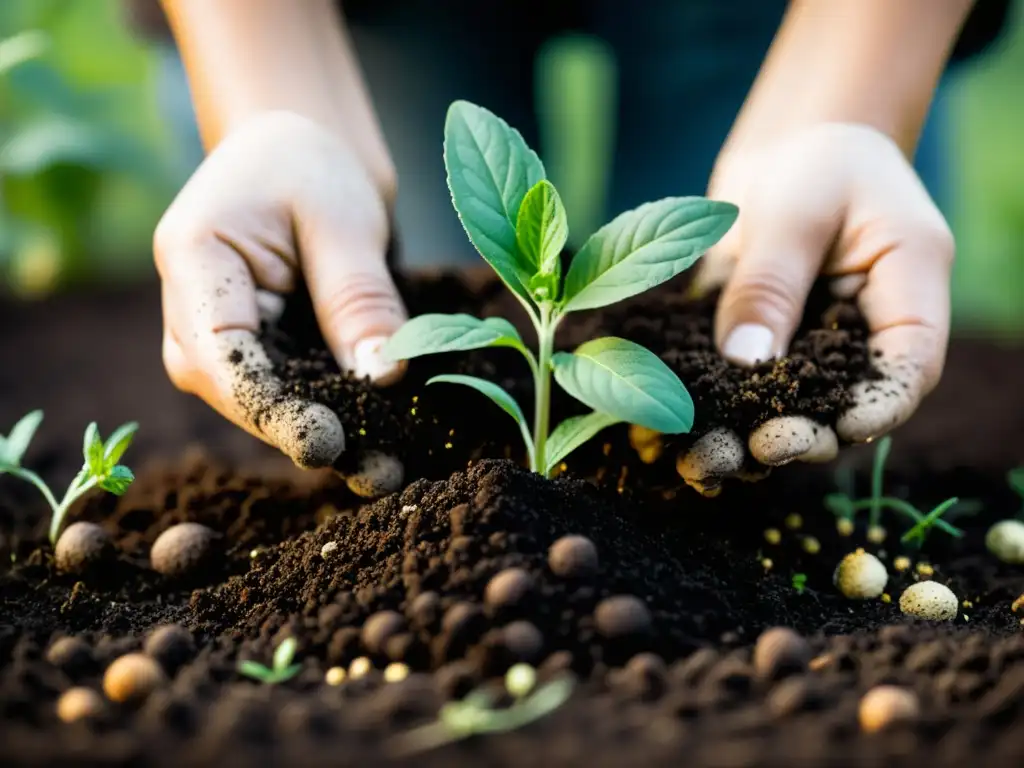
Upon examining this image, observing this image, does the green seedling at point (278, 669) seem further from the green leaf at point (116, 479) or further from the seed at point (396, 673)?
the green leaf at point (116, 479)

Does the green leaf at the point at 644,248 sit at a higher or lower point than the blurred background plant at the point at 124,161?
lower

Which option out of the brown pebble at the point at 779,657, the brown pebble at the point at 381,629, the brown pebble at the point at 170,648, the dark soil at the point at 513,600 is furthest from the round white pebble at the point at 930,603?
the brown pebble at the point at 170,648

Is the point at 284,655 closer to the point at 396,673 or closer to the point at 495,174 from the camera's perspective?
the point at 396,673

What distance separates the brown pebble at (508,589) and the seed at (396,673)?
110 millimetres

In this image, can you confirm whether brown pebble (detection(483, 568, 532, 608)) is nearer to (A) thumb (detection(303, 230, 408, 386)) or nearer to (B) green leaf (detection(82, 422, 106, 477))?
(A) thumb (detection(303, 230, 408, 386))

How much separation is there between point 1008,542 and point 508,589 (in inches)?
37.0

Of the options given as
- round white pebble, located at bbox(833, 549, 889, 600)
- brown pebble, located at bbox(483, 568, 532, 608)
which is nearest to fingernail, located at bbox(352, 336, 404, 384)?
brown pebble, located at bbox(483, 568, 532, 608)

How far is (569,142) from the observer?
14.1 feet

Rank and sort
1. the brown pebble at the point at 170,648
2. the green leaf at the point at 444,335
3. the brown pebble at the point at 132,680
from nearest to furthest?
the brown pebble at the point at 132,680 → the brown pebble at the point at 170,648 → the green leaf at the point at 444,335

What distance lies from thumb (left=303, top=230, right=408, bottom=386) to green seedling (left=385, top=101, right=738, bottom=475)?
0.60 feet

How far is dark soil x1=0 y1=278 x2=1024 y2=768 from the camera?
0.82 meters

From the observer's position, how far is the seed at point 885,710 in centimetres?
84

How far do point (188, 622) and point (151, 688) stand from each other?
30 cm

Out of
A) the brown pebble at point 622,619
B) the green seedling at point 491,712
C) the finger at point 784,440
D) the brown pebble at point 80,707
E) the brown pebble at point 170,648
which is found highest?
the finger at point 784,440
